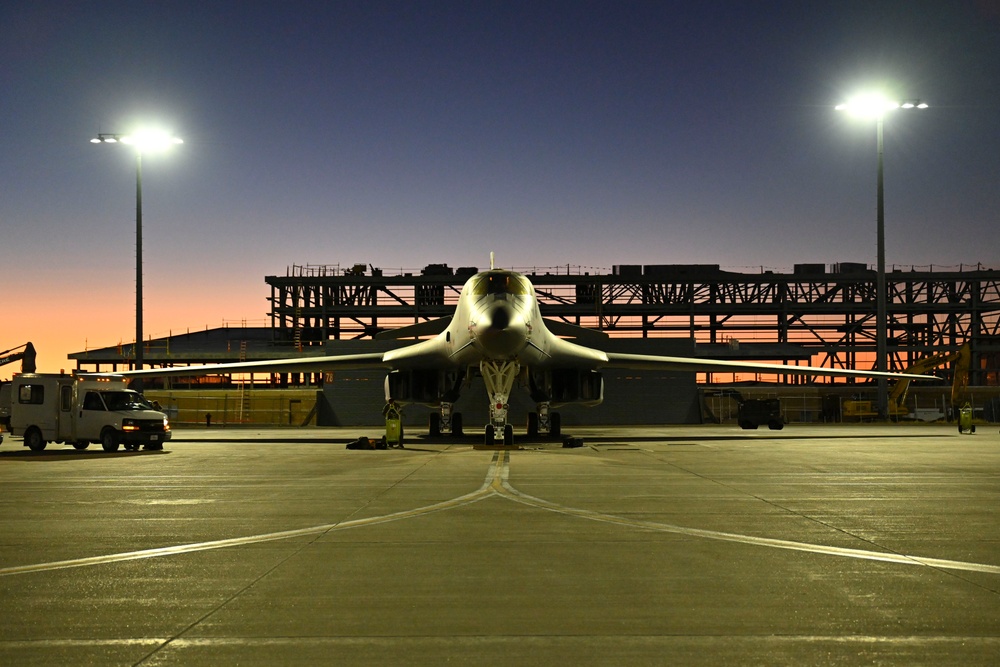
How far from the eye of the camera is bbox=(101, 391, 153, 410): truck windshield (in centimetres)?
2119

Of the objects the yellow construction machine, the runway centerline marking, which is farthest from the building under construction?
the runway centerline marking

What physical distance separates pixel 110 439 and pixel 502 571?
17.5 meters

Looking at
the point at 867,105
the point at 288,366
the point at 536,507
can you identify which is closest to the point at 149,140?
the point at 288,366

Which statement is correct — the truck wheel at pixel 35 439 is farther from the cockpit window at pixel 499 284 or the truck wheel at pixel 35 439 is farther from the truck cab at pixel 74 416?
the cockpit window at pixel 499 284

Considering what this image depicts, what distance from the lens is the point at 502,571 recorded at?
602 centimetres

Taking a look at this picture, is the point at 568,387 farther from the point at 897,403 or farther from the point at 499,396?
the point at 897,403

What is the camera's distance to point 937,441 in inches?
938

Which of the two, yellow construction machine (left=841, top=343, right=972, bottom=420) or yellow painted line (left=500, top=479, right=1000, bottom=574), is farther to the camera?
yellow construction machine (left=841, top=343, right=972, bottom=420)

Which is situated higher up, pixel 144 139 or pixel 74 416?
pixel 144 139

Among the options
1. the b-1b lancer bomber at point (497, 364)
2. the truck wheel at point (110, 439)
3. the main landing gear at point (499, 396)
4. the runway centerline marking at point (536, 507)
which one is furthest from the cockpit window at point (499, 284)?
the runway centerline marking at point (536, 507)

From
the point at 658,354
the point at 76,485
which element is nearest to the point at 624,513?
the point at 76,485

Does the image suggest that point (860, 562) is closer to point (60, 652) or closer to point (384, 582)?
point (384, 582)

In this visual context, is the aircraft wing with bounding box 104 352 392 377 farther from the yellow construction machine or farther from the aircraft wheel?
the yellow construction machine

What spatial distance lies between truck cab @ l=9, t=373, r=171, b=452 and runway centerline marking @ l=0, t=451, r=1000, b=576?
43.2 ft
